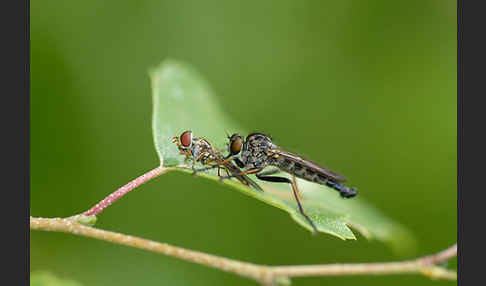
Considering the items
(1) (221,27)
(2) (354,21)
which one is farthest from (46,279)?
(2) (354,21)

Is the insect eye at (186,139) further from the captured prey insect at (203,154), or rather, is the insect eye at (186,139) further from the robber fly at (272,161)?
the robber fly at (272,161)

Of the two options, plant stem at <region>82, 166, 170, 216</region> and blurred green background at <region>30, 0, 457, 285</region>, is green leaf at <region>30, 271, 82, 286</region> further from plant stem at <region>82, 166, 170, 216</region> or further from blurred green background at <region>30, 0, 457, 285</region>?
blurred green background at <region>30, 0, 457, 285</region>

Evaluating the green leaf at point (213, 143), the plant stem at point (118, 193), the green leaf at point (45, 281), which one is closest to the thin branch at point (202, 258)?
the plant stem at point (118, 193)

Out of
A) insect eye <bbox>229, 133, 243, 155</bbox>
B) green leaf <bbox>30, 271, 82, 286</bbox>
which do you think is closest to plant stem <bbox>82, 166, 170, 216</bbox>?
green leaf <bbox>30, 271, 82, 286</bbox>

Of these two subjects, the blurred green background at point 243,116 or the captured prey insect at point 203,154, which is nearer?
the captured prey insect at point 203,154

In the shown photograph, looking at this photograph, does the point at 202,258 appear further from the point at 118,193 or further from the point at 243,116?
the point at 243,116

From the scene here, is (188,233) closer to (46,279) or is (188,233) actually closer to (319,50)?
(46,279)

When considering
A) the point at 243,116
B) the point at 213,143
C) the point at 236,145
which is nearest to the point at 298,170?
the point at 236,145
